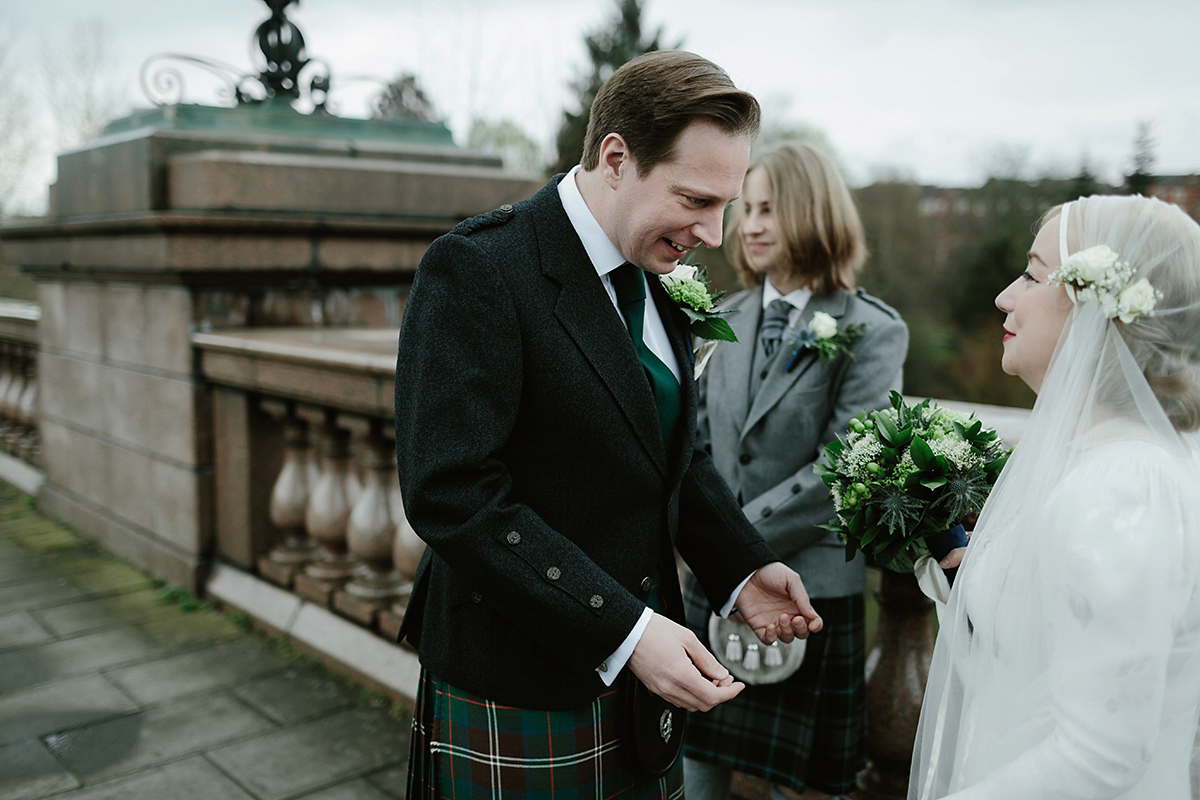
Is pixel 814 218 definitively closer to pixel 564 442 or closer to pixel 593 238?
pixel 593 238

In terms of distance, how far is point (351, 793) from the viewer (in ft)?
10.5

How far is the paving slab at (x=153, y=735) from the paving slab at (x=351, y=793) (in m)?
0.53

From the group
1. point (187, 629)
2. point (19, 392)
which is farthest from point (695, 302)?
point (19, 392)

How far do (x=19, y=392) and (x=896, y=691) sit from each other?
7.97 metres

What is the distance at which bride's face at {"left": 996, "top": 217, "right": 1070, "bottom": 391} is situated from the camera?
5.32 feet

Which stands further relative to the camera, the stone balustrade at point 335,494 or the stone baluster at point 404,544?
the stone baluster at point 404,544

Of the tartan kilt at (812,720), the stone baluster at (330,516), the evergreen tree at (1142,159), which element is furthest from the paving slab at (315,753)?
the evergreen tree at (1142,159)

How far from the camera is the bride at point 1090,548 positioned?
54.1 inches

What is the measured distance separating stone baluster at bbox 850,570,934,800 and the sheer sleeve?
1521 mm

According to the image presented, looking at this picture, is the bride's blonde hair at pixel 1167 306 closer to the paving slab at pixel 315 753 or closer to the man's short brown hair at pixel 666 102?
the man's short brown hair at pixel 666 102

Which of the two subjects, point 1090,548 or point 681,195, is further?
point 681,195

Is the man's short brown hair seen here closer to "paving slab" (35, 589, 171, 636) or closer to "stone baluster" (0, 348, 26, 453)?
"paving slab" (35, 589, 171, 636)

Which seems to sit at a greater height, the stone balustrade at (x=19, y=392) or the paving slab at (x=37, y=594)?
the stone balustrade at (x=19, y=392)

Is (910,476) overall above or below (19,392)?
above
